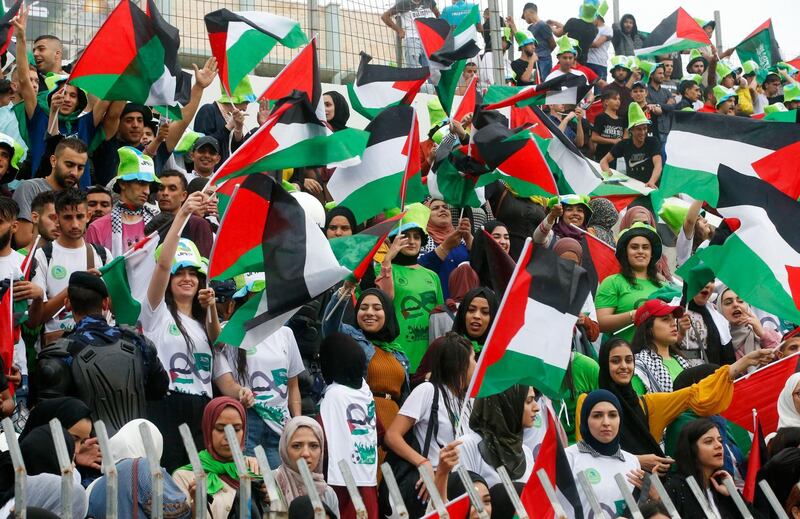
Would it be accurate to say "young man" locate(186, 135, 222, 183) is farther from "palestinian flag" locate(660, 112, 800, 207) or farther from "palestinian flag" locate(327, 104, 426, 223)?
"palestinian flag" locate(660, 112, 800, 207)

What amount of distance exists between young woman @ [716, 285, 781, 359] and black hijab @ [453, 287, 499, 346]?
225 cm

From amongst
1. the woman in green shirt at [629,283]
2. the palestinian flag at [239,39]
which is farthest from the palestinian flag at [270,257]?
the woman in green shirt at [629,283]

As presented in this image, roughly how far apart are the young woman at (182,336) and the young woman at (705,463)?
7.57 feet

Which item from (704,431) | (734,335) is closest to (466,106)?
(734,335)

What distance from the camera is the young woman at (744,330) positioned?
1071 centimetres

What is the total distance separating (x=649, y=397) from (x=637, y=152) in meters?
6.74

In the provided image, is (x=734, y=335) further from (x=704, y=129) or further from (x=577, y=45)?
(x=577, y=45)

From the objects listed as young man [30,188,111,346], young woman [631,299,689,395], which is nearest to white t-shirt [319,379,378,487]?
young man [30,188,111,346]

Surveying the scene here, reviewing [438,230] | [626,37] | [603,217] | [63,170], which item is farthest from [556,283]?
[626,37]

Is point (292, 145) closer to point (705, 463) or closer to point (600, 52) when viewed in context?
point (705, 463)

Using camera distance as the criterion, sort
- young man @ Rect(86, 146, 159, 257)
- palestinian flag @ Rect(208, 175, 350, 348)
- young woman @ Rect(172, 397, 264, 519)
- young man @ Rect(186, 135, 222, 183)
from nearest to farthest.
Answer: young woman @ Rect(172, 397, 264, 519) → palestinian flag @ Rect(208, 175, 350, 348) → young man @ Rect(86, 146, 159, 257) → young man @ Rect(186, 135, 222, 183)

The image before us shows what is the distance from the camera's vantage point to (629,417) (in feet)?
28.2

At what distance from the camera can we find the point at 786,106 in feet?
61.5

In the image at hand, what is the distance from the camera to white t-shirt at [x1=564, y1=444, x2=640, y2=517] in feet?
25.4
